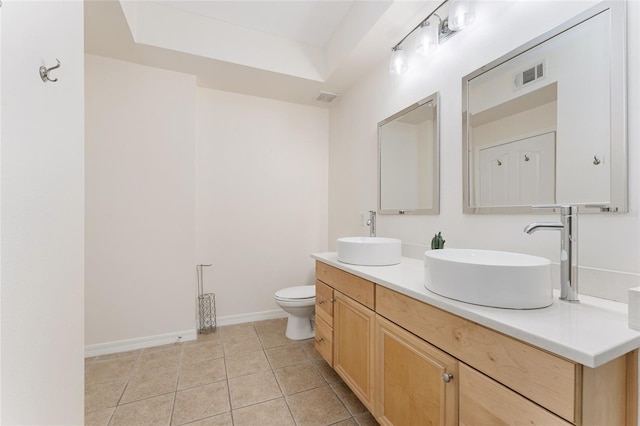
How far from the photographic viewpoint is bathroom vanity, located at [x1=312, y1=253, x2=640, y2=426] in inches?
24.0

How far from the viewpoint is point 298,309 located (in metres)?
2.25

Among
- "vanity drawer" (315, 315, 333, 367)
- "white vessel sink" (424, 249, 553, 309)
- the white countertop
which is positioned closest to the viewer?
the white countertop

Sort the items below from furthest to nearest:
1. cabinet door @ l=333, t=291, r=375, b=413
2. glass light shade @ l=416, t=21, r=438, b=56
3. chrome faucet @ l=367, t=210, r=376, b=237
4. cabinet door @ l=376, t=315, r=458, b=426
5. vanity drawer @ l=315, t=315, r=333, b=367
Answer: chrome faucet @ l=367, t=210, r=376, b=237, vanity drawer @ l=315, t=315, r=333, b=367, glass light shade @ l=416, t=21, r=438, b=56, cabinet door @ l=333, t=291, r=375, b=413, cabinet door @ l=376, t=315, r=458, b=426

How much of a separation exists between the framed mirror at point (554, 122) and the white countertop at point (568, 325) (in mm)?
362

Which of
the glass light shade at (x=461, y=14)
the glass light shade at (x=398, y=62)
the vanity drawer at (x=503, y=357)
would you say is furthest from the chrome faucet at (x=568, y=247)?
the glass light shade at (x=398, y=62)

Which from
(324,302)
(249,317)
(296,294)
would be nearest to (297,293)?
(296,294)

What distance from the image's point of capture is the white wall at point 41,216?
25.0 inches

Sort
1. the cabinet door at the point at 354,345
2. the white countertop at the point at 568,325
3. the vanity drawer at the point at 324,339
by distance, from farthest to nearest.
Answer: the vanity drawer at the point at 324,339
the cabinet door at the point at 354,345
the white countertop at the point at 568,325

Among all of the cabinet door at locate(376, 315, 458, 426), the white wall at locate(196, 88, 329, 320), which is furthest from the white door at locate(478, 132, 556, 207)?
the white wall at locate(196, 88, 329, 320)

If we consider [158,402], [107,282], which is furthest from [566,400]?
[107,282]

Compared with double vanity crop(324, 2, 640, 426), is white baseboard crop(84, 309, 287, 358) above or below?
below

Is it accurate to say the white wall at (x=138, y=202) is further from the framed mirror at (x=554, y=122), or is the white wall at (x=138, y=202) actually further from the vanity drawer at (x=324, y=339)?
the framed mirror at (x=554, y=122)

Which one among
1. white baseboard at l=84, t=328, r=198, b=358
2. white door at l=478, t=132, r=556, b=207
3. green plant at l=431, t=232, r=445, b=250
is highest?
white door at l=478, t=132, r=556, b=207

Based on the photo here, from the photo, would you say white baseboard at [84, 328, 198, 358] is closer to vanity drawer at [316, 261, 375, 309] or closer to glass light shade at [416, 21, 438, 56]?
vanity drawer at [316, 261, 375, 309]
